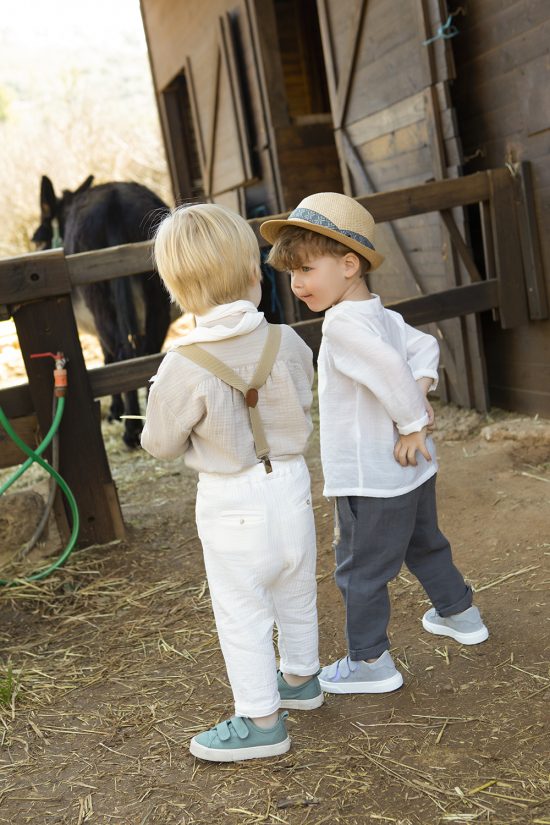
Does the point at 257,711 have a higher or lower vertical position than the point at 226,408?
lower

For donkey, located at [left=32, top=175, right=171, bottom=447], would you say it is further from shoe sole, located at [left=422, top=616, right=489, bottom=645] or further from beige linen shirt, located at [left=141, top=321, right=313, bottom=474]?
beige linen shirt, located at [left=141, top=321, right=313, bottom=474]

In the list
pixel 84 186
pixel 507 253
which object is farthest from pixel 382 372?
pixel 84 186

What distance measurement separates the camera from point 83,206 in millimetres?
6617

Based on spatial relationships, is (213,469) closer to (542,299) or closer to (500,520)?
(500,520)

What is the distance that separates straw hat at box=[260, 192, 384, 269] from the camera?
2.17 m

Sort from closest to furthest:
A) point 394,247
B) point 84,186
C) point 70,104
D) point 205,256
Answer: point 205,256, point 394,247, point 84,186, point 70,104

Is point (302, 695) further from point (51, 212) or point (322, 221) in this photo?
point (51, 212)

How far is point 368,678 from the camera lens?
2.37m

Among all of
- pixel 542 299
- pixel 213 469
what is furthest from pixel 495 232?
pixel 213 469

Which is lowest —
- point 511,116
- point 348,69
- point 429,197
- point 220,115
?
point 429,197

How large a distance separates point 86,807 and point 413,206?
138 inches

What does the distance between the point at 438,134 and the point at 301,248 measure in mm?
3154

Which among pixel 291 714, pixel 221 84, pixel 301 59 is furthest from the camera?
pixel 301 59

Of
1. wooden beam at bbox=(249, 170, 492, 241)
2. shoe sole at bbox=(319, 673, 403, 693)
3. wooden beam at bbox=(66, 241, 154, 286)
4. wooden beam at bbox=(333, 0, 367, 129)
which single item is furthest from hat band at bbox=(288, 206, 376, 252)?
wooden beam at bbox=(333, 0, 367, 129)
